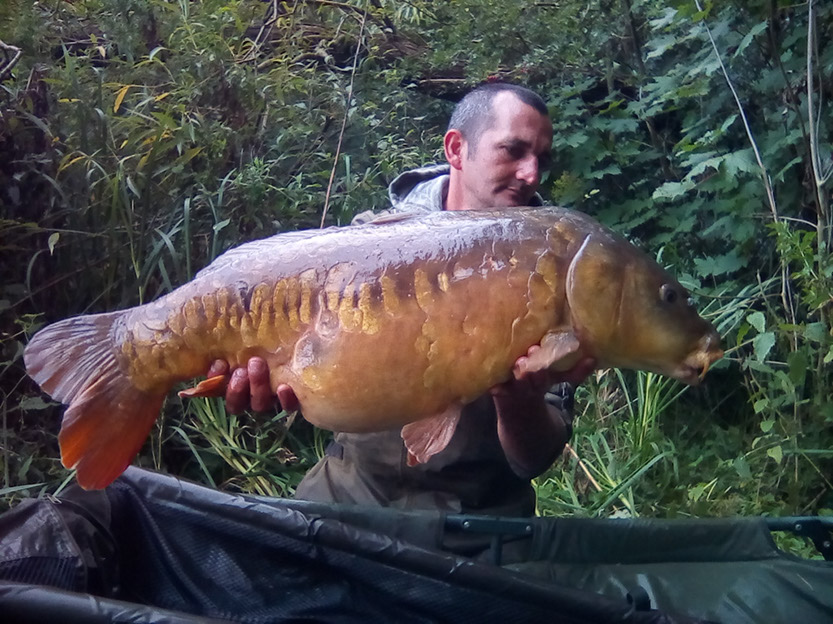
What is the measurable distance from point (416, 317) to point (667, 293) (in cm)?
30

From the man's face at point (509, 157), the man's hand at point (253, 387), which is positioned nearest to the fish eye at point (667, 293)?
the man's hand at point (253, 387)

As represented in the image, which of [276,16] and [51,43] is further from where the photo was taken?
[276,16]

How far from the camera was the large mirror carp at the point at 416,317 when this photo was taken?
3.41 ft

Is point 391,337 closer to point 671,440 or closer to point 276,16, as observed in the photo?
point 671,440

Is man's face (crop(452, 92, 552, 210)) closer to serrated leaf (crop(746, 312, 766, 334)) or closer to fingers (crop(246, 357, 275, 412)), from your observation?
fingers (crop(246, 357, 275, 412))

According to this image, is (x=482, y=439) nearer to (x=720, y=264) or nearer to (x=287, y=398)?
(x=287, y=398)

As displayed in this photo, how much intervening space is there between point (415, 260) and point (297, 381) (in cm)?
21

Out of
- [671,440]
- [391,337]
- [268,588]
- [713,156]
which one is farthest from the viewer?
[713,156]

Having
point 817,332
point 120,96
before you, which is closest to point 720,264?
point 817,332

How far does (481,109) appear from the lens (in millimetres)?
1744

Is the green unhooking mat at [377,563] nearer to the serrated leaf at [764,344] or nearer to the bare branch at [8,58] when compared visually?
the serrated leaf at [764,344]

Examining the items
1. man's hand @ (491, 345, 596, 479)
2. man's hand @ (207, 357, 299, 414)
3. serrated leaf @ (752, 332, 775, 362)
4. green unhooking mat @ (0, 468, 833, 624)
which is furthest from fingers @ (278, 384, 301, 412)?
serrated leaf @ (752, 332, 775, 362)

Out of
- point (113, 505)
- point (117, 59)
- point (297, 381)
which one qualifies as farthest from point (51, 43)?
point (297, 381)

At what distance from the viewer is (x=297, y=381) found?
1103 mm
